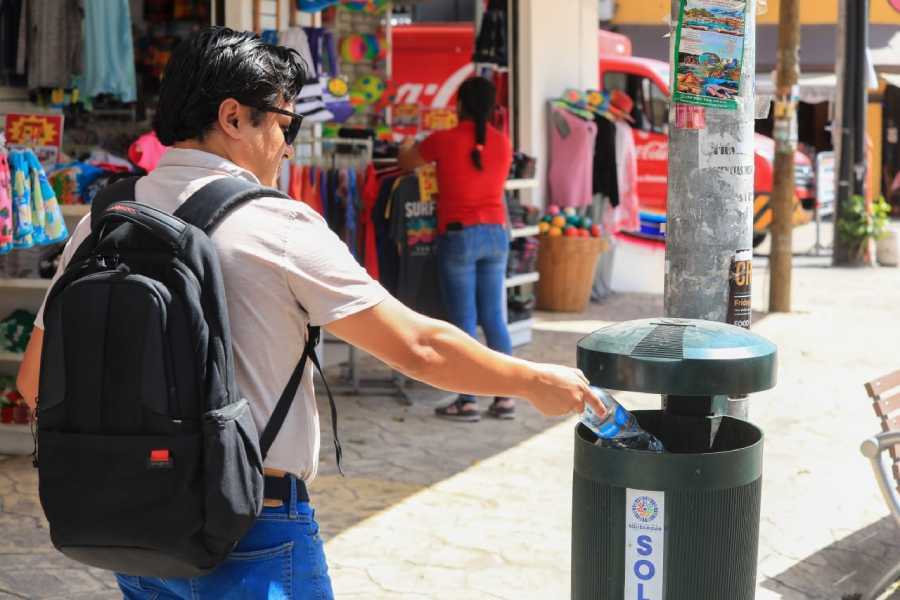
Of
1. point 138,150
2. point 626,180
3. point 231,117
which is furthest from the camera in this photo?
point 626,180

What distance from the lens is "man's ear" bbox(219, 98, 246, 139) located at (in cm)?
231

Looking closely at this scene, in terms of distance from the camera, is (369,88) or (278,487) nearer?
(278,487)

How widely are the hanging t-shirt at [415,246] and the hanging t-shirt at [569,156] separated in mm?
4242

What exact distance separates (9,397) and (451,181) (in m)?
2.71

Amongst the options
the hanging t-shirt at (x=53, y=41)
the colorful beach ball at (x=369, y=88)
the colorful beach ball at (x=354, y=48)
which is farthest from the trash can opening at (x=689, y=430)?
the colorful beach ball at (x=354, y=48)

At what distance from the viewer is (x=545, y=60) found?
1191 centimetres

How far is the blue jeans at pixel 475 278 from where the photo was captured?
7.34 meters

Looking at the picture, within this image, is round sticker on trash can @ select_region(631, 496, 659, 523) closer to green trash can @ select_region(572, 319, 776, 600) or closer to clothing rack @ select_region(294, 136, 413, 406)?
green trash can @ select_region(572, 319, 776, 600)

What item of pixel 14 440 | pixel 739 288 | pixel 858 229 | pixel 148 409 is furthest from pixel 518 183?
pixel 858 229

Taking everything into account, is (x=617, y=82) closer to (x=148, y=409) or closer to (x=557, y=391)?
(x=557, y=391)

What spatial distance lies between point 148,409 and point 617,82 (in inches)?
516

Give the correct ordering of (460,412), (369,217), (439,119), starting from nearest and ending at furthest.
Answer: (460,412)
(369,217)
(439,119)

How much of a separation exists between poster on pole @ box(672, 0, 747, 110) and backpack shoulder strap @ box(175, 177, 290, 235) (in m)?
1.82

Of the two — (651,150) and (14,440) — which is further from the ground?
(651,150)
